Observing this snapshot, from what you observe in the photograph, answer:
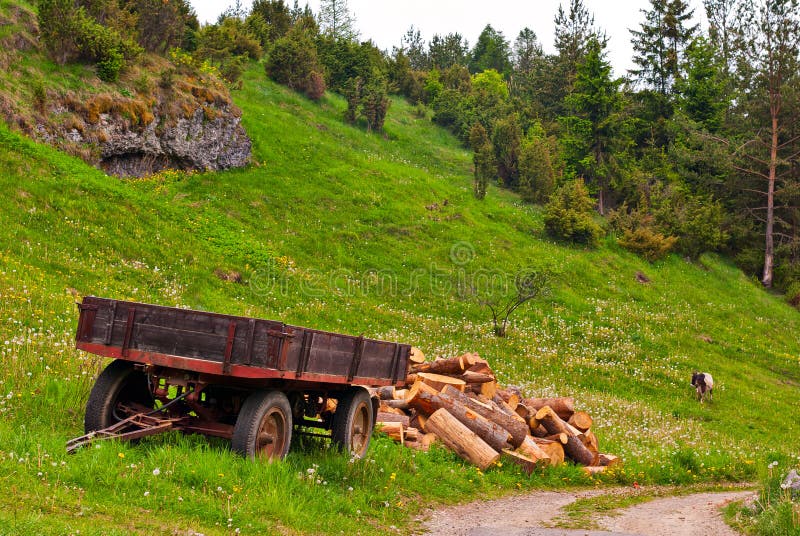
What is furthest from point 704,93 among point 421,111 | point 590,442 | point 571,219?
point 590,442

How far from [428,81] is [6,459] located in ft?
244

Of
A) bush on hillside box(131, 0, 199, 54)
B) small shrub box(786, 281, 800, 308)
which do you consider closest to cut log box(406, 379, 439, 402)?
bush on hillside box(131, 0, 199, 54)

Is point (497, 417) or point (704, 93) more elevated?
point (704, 93)

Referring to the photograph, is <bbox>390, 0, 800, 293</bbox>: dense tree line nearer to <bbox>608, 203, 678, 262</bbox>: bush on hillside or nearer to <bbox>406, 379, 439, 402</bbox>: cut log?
<bbox>608, 203, 678, 262</bbox>: bush on hillside

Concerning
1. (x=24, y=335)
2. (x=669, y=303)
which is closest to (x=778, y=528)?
(x=24, y=335)

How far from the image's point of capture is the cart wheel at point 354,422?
880cm

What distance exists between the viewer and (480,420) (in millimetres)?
11852

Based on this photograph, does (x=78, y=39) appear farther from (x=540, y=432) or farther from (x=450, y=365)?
(x=540, y=432)

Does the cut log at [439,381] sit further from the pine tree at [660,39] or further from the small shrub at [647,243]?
the pine tree at [660,39]

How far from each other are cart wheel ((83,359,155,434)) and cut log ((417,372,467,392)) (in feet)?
21.7

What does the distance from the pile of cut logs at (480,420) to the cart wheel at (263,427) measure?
12.2ft

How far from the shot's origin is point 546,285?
28.4 metres

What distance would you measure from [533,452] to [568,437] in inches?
63.1

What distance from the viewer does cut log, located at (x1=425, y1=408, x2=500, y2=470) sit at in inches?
435
